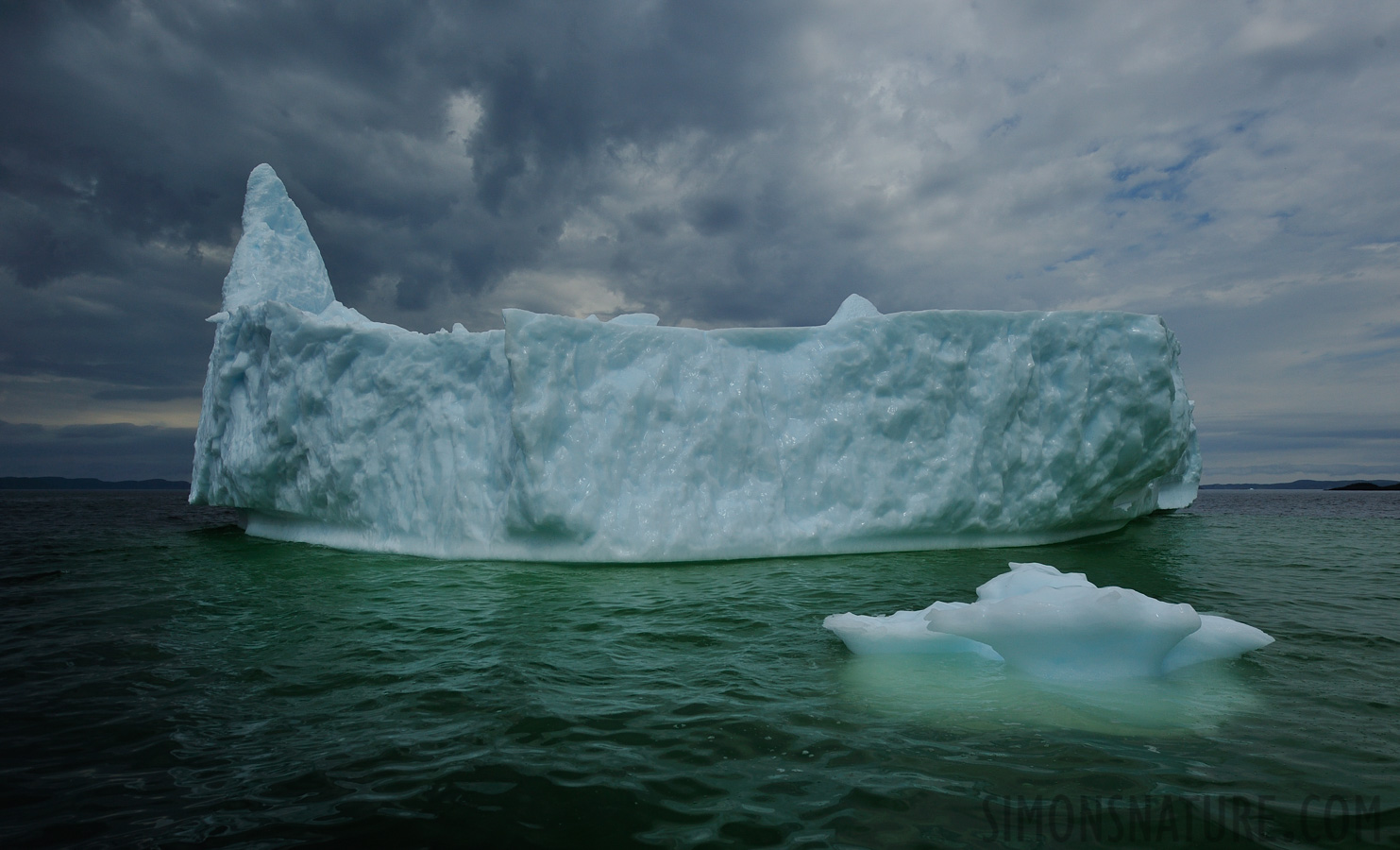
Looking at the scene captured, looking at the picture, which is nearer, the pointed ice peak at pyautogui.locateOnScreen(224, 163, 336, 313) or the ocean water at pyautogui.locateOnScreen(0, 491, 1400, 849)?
the ocean water at pyautogui.locateOnScreen(0, 491, 1400, 849)

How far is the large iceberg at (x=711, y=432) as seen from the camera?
8242 millimetres

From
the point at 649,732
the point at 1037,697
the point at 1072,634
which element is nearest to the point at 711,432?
the point at 1072,634

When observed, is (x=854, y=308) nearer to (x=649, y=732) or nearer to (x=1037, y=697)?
(x=1037, y=697)

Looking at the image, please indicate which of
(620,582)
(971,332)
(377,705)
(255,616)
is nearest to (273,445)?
(255,616)

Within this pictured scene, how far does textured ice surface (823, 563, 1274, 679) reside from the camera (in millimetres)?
3482

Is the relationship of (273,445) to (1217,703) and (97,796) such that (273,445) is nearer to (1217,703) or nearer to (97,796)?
(97,796)

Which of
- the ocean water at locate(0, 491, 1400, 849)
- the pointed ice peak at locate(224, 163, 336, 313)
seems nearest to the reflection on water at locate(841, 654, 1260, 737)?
the ocean water at locate(0, 491, 1400, 849)

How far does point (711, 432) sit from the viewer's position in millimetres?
8586

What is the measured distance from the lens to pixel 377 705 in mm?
3254

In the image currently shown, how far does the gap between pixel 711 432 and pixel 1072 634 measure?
5413mm

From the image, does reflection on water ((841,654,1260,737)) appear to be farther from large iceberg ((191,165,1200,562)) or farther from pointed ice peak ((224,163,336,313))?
pointed ice peak ((224,163,336,313))

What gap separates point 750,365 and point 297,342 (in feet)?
21.8

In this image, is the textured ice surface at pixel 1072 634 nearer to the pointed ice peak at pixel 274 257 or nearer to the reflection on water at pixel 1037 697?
the reflection on water at pixel 1037 697

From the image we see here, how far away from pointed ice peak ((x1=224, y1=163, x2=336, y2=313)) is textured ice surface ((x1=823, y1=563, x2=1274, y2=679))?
1206 cm
